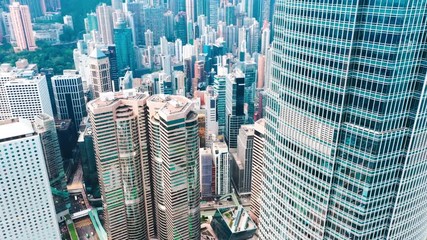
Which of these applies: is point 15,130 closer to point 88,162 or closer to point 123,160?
point 123,160

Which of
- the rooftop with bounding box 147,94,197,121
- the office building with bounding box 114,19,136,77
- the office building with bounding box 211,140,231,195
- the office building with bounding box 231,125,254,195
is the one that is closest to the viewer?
the rooftop with bounding box 147,94,197,121

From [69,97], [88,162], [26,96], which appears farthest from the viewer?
[69,97]

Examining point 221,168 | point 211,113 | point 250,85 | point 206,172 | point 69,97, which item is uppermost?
point 69,97

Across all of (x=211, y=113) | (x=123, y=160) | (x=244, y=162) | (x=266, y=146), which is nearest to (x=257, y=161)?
(x=244, y=162)

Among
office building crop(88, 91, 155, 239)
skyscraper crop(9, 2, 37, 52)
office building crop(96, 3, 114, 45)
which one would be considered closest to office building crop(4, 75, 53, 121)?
office building crop(88, 91, 155, 239)

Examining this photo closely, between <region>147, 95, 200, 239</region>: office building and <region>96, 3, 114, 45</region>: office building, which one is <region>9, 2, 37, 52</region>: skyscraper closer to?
<region>96, 3, 114, 45</region>: office building

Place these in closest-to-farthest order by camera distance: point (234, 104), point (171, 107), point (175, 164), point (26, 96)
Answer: point (171, 107)
point (175, 164)
point (26, 96)
point (234, 104)
